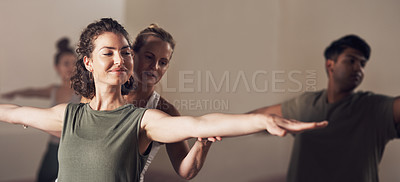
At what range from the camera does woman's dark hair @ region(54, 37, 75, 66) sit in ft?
4.50

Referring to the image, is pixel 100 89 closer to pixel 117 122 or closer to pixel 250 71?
pixel 117 122

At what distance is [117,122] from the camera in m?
0.75

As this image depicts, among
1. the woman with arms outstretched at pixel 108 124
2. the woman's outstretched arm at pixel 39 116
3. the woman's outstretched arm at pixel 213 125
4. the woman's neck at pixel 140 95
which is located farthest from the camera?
the woman's neck at pixel 140 95

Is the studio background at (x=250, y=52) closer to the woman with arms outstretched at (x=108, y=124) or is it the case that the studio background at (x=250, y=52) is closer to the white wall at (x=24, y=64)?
the white wall at (x=24, y=64)

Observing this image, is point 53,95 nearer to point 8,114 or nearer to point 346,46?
point 8,114

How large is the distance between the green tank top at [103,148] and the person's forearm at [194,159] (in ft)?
0.38

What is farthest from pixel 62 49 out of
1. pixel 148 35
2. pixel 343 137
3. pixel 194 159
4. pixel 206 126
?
pixel 343 137

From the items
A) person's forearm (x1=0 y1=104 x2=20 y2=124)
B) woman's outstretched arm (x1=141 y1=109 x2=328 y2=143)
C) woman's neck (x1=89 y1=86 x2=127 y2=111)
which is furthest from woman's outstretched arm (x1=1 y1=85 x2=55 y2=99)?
woman's outstretched arm (x1=141 y1=109 x2=328 y2=143)

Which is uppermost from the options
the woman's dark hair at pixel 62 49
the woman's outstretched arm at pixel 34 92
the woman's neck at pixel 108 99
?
the woman's dark hair at pixel 62 49

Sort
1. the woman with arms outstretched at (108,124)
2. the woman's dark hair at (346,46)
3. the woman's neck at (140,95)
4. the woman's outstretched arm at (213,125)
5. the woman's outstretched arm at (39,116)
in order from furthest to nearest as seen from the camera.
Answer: the woman's dark hair at (346,46) → the woman's neck at (140,95) → the woman's outstretched arm at (39,116) → the woman with arms outstretched at (108,124) → the woman's outstretched arm at (213,125)

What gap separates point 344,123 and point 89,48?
2.70 feet

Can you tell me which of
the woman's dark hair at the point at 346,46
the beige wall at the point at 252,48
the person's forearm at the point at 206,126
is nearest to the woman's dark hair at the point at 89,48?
the person's forearm at the point at 206,126

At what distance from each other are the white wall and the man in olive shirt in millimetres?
921

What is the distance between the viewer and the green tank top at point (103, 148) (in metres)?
0.72
